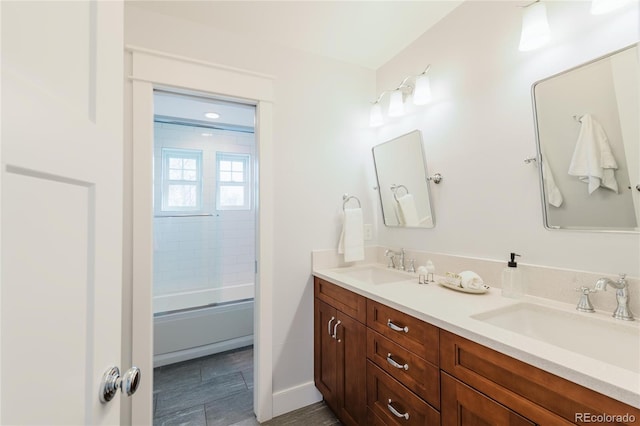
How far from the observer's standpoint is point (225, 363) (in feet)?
8.17

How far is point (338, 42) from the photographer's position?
1.92 meters

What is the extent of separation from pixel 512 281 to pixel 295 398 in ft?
5.06

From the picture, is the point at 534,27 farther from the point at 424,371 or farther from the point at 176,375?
the point at 176,375

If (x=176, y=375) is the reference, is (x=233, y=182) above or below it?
above

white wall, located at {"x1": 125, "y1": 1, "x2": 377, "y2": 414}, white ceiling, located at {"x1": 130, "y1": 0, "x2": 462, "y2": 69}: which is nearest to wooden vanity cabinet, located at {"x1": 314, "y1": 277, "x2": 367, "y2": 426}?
white wall, located at {"x1": 125, "y1": 1, "x2": 377, "y2": 414}

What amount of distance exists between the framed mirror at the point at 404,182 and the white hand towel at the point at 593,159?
2.47ft

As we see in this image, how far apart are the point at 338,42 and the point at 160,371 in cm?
290

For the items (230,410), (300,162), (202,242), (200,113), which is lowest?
(230,410)

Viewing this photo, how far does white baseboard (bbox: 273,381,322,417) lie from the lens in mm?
1861

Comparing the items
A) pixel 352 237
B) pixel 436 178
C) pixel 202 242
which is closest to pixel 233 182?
pixel 202 242

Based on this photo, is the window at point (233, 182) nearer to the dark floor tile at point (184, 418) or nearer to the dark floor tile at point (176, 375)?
the dark floor tile at point (176, 375)

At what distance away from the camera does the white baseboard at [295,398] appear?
6.11 feet

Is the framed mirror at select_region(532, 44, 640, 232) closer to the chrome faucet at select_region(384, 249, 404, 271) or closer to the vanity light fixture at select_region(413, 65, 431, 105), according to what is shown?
the vanity light fixture at select_region(413, 65, 431, 105)

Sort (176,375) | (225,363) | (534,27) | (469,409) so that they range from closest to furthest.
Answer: (469,409) < (534,27) < (176,375) < (225,363)
